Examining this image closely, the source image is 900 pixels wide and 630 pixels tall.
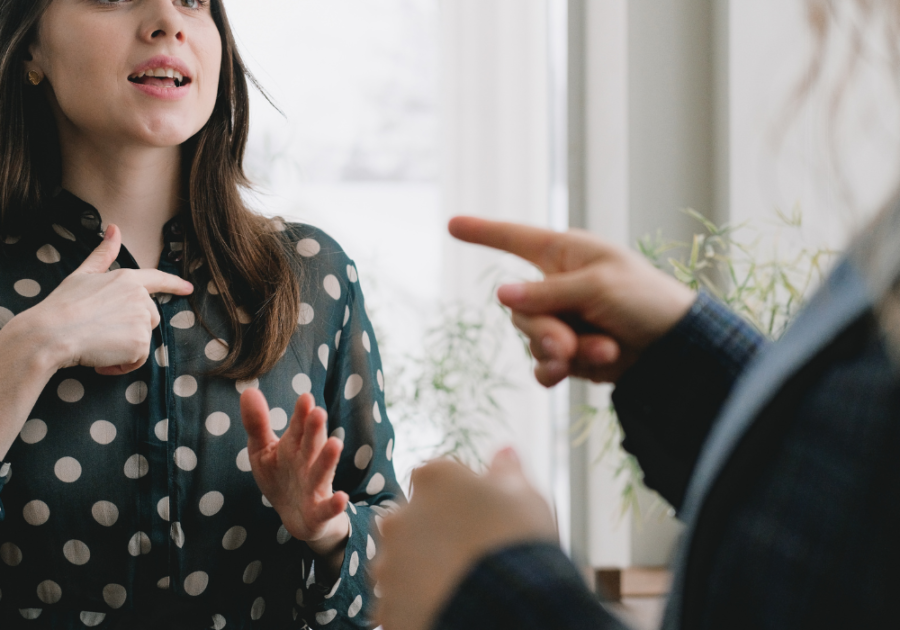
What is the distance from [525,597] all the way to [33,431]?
0.83 metres

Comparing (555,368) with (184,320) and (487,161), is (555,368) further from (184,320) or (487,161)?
(487,161)

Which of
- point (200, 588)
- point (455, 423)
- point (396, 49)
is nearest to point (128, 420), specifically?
point (200, 588)

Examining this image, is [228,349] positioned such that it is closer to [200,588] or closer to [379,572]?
[200,588]

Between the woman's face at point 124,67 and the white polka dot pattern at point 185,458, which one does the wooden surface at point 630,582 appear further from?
the woman's face at point 124,67

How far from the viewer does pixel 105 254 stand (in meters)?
1.02

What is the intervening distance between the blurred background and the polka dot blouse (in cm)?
124

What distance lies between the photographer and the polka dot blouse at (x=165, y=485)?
0.94 m

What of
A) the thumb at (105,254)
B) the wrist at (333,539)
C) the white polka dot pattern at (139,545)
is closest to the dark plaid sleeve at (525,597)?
the wrist at (333,539)

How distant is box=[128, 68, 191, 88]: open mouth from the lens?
1035 mm

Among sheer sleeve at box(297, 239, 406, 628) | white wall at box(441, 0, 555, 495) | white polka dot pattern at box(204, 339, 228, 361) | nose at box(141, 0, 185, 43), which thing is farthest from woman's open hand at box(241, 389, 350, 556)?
white wall at box(441, 0, 555, 495)

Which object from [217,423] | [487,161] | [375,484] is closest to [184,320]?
[217,423]

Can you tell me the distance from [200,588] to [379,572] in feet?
2.04

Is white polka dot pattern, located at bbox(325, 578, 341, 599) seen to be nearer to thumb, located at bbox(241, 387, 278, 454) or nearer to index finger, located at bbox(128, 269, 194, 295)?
thumb, located at bbox(241, 387, 278, 454)

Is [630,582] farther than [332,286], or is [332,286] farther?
[630,582]
